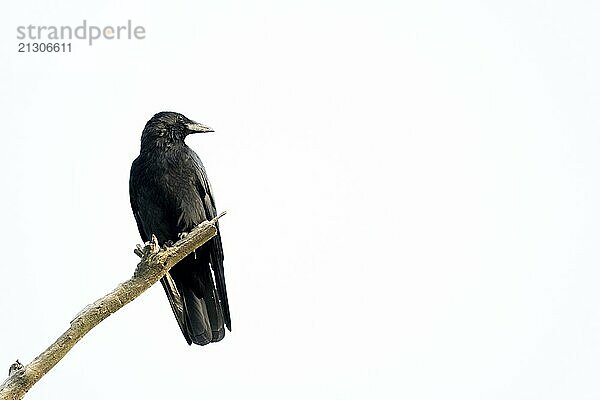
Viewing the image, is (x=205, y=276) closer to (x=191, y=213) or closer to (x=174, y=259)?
(x=191, y=213)

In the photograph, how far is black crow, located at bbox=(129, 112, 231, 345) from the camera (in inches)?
415

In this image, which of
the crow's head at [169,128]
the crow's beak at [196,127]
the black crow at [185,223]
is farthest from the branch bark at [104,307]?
the crow's beak at [196,127]

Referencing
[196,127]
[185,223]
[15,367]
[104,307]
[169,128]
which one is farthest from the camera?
[196,127]

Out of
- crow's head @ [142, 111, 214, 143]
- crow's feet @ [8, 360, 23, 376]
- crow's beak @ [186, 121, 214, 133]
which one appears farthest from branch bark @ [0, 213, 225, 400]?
crow's beak @ [186, 121, 214, 133]

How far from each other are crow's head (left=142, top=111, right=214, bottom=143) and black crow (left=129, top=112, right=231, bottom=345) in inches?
9.3

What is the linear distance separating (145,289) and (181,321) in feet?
11.1

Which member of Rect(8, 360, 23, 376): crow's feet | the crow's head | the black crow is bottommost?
Rect(8, 360, 23, 376): crow's feet

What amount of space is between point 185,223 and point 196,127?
5.42 ft

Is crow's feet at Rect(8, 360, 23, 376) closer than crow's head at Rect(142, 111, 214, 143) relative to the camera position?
Yes

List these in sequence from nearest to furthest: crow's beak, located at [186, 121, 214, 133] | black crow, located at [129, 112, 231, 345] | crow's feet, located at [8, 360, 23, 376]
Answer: crow's feet, located at [8, 360, 23, 376] < black crow, located at [129, 112, 231, 345] < crow's beak, located at [186, 121, 214, 133]

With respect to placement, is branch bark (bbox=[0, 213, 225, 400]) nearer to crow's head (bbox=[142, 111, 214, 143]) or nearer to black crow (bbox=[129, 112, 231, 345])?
black crow (bbox=[129, 112, 231, 345])

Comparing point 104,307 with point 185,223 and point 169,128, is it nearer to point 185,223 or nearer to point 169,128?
point 185,223

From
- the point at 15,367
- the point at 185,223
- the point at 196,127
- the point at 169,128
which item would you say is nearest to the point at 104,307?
the point at 15,367

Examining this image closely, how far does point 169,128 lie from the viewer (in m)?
11.6
